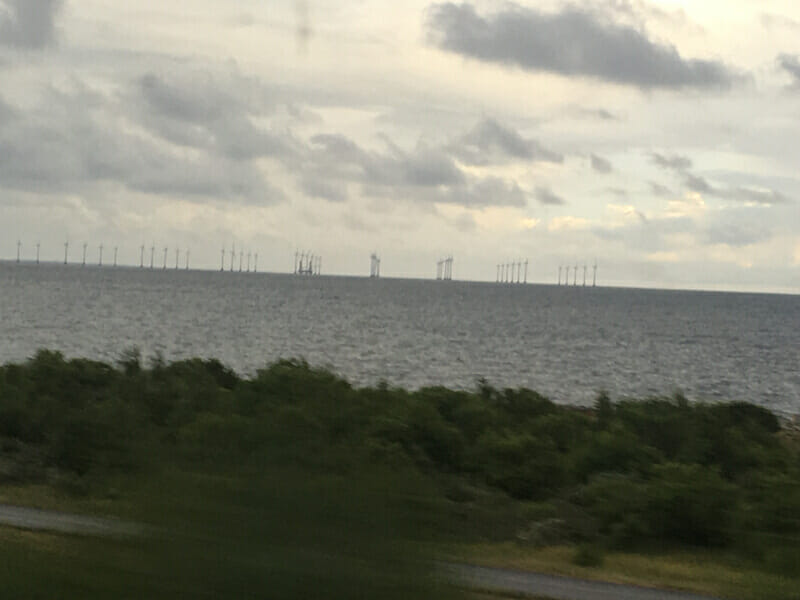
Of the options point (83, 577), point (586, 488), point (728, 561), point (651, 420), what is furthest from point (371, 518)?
point (651, 420)

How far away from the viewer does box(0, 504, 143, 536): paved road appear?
5.23m

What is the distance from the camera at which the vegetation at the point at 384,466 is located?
5051mm

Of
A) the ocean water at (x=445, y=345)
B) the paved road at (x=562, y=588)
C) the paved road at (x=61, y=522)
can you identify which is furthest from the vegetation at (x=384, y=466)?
the ocean water at (x=445, y=345)

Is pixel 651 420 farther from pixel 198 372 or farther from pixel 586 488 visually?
pixel 198 372

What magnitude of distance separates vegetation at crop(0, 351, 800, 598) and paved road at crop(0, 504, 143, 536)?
0.41ft

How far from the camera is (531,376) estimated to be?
184 ft

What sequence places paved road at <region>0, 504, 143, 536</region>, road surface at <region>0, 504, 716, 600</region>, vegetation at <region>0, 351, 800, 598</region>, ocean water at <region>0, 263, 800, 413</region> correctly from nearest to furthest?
vegetation at <region>0, 351, 800, 598</region> < paved road at <region>0, 504, 143, 536</region> < road surface at <region>0, 504, 716, 600</region> < ocean water at <region>0, 263, 800, 413</region>

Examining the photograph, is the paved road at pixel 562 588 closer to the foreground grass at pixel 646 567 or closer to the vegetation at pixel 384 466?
the foreground grass at pixel 646 567

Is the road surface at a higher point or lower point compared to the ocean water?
higher

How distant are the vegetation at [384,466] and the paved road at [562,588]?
48 centimetres

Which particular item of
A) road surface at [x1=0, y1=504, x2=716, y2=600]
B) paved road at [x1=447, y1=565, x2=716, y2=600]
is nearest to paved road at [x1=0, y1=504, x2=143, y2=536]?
road surface at [x1=0, y1=504, x2=716, y2=600]

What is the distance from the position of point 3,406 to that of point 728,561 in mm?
13786

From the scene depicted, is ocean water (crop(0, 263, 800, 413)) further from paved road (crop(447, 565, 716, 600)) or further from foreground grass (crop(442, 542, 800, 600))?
paved road (crop(447, 565, 716, 600))

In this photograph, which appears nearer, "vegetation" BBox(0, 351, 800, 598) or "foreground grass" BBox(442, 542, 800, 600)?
"vegetation" BBox(0, 351, 800, 598)
